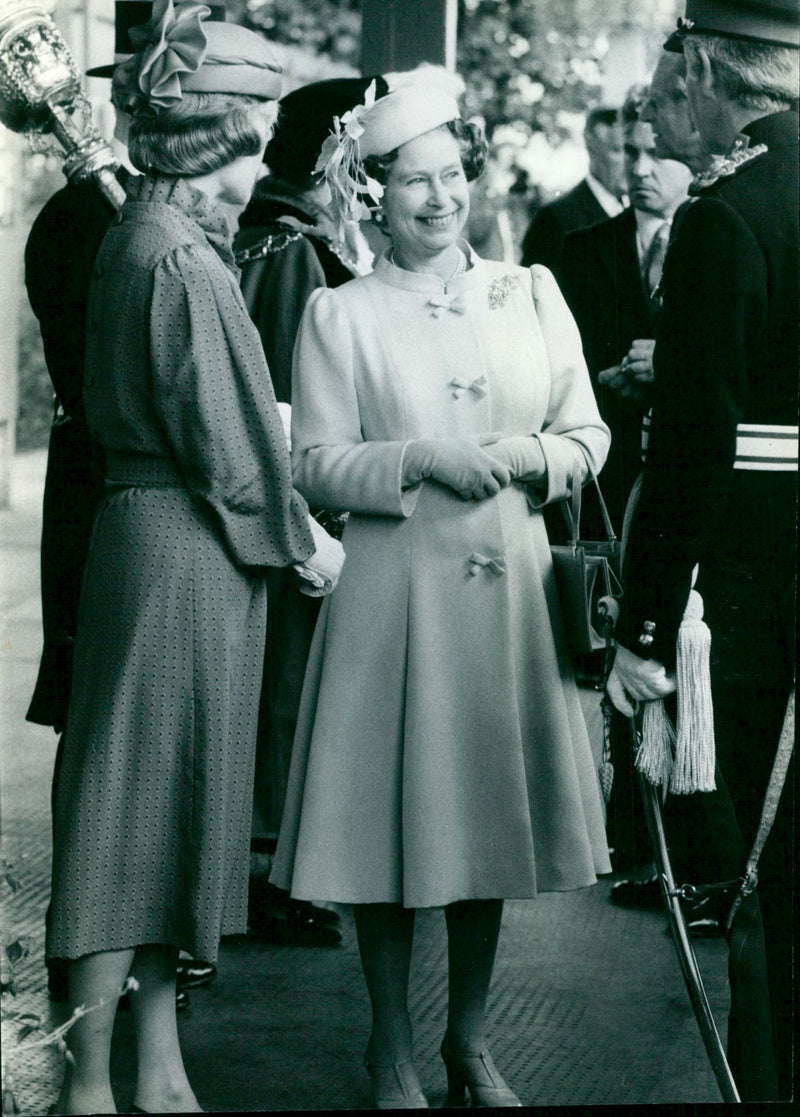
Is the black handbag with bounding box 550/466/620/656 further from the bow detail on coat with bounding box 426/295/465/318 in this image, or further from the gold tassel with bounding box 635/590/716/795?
the bow detail on coat with bounding box 426/295/465/318

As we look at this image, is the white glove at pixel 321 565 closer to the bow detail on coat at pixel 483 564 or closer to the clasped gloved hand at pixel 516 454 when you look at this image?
the bow detail on coat at pixel 483 564

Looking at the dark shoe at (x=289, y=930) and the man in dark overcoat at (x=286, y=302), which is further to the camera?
the dark shoe at (x=289, y=930)

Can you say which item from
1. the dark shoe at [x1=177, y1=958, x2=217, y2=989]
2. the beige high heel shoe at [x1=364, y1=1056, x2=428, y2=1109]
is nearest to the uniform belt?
the beige high heel shoe at [x1=364, y1=1056, x2=428, y2=1109]

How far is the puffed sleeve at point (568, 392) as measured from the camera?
3.59 metres

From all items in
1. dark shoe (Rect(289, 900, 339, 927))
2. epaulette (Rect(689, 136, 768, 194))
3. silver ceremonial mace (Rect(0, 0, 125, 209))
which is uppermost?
silver ceremonial mace (Rect(0, 0, 125, 209))

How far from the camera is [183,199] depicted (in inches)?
131

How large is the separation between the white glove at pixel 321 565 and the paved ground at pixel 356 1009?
0.57 meters

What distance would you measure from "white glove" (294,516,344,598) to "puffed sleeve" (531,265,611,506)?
46 centimetres

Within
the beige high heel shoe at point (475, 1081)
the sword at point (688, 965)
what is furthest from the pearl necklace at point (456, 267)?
the beige high heel shoe at point (475, 1081)

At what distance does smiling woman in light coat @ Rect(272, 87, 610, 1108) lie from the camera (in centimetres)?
348

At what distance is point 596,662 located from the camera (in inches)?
142

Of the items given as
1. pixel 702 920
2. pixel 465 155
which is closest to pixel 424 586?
pixel 465 155

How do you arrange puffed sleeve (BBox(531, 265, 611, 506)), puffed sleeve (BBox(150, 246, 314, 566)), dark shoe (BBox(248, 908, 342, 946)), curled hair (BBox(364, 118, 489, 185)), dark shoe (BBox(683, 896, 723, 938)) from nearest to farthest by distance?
puffed sleeve (BBox(150, 246, 314, 566))
curled hair (BBox(364, 118, 489, 185))
puffed sleeve (BBox(531, 265, 611, 506))
dark shoe (BBox(683, 896, 723, 938))
dark shoe (BBox(248, 908, 342, 946))

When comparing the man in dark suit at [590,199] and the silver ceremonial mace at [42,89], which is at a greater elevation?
the silver ceremonial mace at [42,89]
